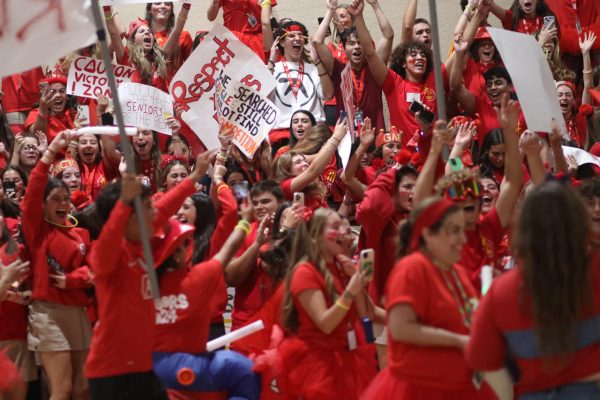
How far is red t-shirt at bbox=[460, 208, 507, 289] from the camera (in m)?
6.34

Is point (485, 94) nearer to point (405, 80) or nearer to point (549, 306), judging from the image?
point (405, 80)

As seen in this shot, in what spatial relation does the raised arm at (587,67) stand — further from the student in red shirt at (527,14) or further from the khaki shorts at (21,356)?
the khaki shorts at (21,356)

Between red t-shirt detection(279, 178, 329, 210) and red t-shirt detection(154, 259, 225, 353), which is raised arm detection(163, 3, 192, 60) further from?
red t-shirt detection(154, 259, 225, 353)

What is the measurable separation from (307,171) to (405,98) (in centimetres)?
201

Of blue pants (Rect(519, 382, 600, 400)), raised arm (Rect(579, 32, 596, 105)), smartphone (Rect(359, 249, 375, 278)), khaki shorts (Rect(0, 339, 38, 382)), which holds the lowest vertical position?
khaki shorts (Rect(0, 339, 38, 382))

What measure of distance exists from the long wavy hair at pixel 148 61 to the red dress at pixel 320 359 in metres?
5.03

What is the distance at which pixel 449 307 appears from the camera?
4.89m

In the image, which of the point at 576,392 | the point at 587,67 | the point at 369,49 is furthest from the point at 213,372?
the point at 587,67

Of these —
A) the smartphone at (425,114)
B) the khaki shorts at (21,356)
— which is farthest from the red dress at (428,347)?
the khaki shorts at (21,356)

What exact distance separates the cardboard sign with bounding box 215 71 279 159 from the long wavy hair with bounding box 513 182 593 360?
16.9 ft

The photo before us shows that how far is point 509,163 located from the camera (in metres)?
6.38

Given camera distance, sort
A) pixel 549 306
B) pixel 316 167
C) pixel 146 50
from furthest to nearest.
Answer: pixel 146 50, pixel 316 167, pixel 549 306

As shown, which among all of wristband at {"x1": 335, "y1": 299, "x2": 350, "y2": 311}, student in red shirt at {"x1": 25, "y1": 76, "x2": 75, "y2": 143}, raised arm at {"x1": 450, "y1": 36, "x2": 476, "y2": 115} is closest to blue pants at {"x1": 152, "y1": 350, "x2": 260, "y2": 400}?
wristband at {"x1": 335, "y1": 299, "x2": 350, "y2": 311}

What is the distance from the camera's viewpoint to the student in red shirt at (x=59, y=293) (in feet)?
24.3
